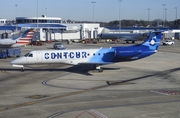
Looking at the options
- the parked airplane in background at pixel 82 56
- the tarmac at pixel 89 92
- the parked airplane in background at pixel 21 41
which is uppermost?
the parked airplane in background at pixel 21 41

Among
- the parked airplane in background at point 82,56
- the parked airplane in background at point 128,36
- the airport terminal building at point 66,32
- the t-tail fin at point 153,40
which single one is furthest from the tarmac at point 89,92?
the airport terminal building at point 66,32

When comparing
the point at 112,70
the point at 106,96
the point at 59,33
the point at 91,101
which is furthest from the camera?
the point at 59,33

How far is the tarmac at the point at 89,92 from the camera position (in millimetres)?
20578

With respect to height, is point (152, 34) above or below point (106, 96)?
above

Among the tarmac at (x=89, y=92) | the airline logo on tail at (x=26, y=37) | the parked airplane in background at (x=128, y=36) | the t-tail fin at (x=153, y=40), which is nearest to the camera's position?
the tarmac at (x=89, y=92)

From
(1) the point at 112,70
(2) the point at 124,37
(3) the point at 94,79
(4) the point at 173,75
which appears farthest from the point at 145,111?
(2) the point at 124,37

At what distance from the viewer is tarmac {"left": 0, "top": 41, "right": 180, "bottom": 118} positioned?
20.6 m

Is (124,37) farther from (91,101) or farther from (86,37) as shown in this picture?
(91,101)

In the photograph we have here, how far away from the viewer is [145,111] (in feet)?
68.0

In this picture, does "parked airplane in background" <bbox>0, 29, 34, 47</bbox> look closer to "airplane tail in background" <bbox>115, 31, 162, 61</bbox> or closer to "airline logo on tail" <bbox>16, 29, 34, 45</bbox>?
"airline logo on tail" <bbox>16, 29, 34, 45</bbox>

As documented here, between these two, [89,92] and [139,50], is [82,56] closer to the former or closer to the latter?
[139,50]

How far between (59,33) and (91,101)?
309 feet

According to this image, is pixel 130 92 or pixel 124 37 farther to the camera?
pixel 124 37

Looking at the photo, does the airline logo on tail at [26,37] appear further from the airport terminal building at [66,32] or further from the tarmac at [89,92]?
the airport terminal building at [66,32]
